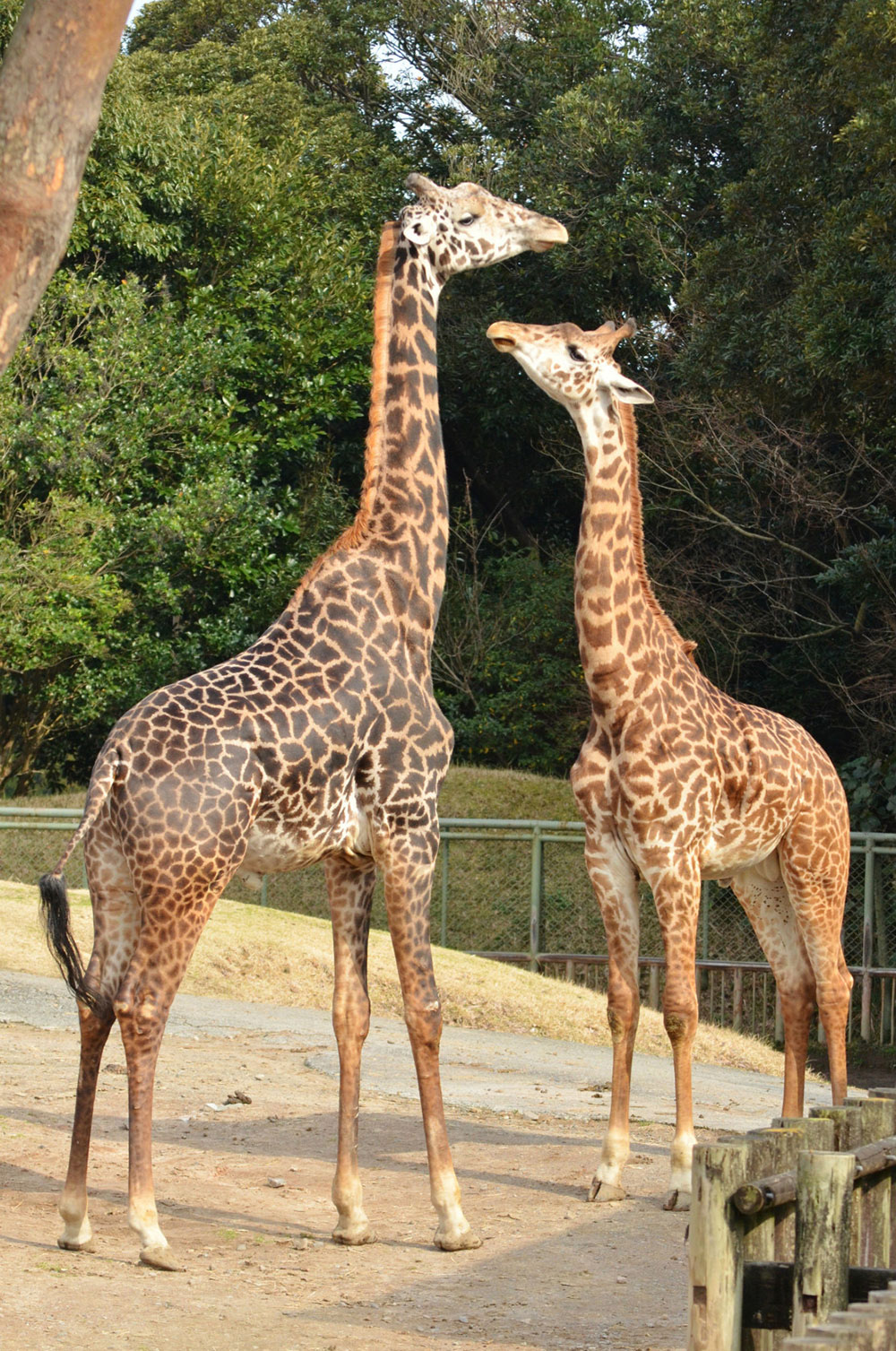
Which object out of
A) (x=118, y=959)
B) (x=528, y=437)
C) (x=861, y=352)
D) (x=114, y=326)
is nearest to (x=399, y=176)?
(x=528, y=437)

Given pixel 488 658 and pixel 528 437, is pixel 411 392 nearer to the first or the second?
pixel 488 658

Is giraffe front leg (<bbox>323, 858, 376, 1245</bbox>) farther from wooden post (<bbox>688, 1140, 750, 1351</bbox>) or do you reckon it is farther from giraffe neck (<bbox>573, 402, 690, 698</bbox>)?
wooden post (<bbox>688, 1140, 750, 1351</bbox>)

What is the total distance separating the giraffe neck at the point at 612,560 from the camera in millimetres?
7211

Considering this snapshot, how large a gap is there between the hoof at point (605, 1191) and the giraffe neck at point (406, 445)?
8.23 feet

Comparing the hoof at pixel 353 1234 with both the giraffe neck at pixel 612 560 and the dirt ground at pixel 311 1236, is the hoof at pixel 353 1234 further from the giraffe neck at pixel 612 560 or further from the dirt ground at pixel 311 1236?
the giraffe neck at pixel 612 560

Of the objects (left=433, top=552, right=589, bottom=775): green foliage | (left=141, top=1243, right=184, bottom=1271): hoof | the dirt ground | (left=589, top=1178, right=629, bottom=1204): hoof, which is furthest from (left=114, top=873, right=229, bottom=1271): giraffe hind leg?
(left=433, top=552, right=589, bottom=775): green foliage

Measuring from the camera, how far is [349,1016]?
6.36m

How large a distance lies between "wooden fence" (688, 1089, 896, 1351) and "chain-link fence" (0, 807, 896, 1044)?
10765mm

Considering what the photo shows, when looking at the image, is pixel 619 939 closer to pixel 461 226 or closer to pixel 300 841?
pixel 300 841

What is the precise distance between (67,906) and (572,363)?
11.1 feet

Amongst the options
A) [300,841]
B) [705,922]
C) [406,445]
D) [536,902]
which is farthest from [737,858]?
[705,922]

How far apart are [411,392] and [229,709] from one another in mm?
1763

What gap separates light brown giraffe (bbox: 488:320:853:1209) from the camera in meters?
6.89

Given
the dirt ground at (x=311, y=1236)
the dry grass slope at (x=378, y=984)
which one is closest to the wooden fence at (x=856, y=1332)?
the dirt ground at (x=311, y=1236)
